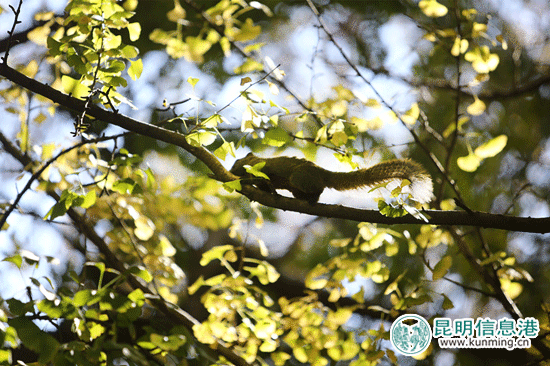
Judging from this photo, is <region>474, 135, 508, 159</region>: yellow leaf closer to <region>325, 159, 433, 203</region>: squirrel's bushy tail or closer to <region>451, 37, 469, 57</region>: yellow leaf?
<region>325, 159, 433, 203</region>: squirrel's bushy tail

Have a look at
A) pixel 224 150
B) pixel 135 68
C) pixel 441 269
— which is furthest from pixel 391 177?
pixel 135 68

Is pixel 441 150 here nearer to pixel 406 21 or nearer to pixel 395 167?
pixel 406 21

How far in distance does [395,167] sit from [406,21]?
296cm

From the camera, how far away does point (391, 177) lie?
205cm

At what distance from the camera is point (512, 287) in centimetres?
223

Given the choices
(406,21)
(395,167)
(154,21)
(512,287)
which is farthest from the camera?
(406,21)

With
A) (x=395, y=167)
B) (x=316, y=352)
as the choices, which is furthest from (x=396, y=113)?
(x=316, y=352)

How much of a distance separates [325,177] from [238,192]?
1.76ft

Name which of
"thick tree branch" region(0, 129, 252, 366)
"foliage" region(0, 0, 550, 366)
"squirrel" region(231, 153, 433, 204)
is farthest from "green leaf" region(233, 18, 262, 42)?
"thick tree branch" region(0, 129, 252, 366)

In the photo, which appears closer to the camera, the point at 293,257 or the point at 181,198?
the point at 181,198

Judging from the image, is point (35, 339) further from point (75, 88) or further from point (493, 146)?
point (493, 146)

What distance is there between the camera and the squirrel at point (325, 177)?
1967mm

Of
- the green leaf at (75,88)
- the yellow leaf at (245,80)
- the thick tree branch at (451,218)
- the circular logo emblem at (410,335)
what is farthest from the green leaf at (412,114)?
the green leaf at (75,88)

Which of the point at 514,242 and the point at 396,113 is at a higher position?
the point at 396,113
